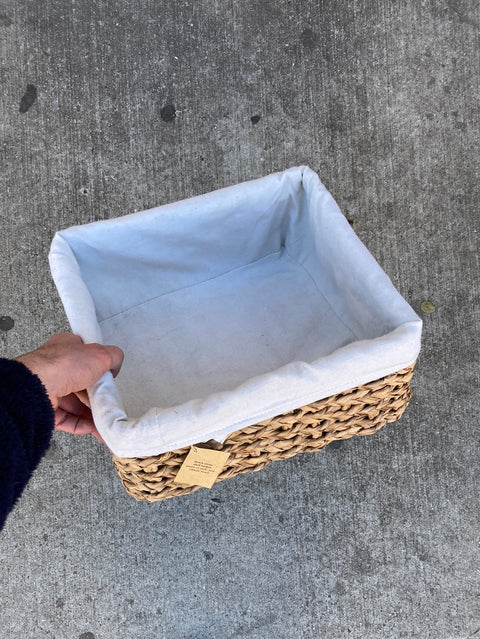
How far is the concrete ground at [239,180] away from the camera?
124cm

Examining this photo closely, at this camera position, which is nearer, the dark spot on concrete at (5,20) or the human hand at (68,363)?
the human hand at (68,363)

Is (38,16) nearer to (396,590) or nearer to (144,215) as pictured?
(144,215)

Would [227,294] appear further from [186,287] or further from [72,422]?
[72,422]

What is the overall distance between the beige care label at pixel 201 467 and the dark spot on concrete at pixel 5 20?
1.31 m

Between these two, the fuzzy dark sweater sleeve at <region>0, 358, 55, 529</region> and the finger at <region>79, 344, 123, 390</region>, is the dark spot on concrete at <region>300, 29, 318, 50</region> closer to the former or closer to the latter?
the finger at <region>79, 344, 123, 390</region>

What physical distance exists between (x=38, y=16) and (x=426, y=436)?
1.47 metres

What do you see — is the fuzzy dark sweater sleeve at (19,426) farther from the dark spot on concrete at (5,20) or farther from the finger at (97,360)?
the dark spot on concrete at (5,20)

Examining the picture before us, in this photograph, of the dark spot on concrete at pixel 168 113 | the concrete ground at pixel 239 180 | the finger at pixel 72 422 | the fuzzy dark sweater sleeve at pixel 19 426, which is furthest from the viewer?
the dark spot on concrete at pixel 168 113

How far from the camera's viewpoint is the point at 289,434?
917 millimetres

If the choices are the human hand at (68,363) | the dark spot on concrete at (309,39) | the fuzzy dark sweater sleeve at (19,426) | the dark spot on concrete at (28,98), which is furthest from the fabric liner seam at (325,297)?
the dark spot on concrete at (28,98)

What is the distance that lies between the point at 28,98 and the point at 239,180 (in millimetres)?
597

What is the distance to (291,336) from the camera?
109 centimetres

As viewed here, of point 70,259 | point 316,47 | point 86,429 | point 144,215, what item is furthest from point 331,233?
point 316,47

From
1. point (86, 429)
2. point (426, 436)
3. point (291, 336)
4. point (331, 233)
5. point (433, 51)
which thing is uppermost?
point (433, 51)
